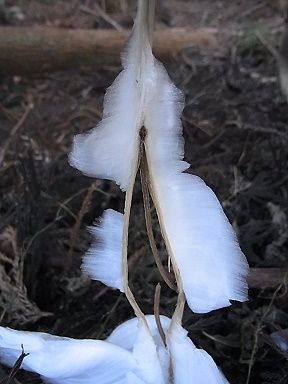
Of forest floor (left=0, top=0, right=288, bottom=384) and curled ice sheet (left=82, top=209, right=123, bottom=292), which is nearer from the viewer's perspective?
curled ice sheet (left=82, top=209, right=123, bottom=292)

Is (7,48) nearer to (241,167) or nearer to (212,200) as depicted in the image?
(241,167)

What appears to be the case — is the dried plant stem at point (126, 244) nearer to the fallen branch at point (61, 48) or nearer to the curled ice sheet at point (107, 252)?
the curled ice sheet at point (107, 252)

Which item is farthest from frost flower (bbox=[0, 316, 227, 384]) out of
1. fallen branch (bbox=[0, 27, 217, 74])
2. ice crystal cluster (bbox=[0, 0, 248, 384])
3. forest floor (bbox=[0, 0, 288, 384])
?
fallen branch (bbox=[0, 27, 217, 74])

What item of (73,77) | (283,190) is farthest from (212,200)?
(73,77)

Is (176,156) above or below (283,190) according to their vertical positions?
above

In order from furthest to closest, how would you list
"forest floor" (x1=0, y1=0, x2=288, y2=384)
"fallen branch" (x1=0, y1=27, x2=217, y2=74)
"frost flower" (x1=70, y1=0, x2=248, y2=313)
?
"fallen branch" (x1=0, y1=27, x2=217, y2=74) → "forest floor" (x1=0, y1=0, x2=288, y2=384) → "frost flower" (x1=70, y1=0, x2=248, y2=313)

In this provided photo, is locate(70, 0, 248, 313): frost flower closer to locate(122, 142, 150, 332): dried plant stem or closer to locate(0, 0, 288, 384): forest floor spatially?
locate(122, 142, 150, 332): dried plant stem
